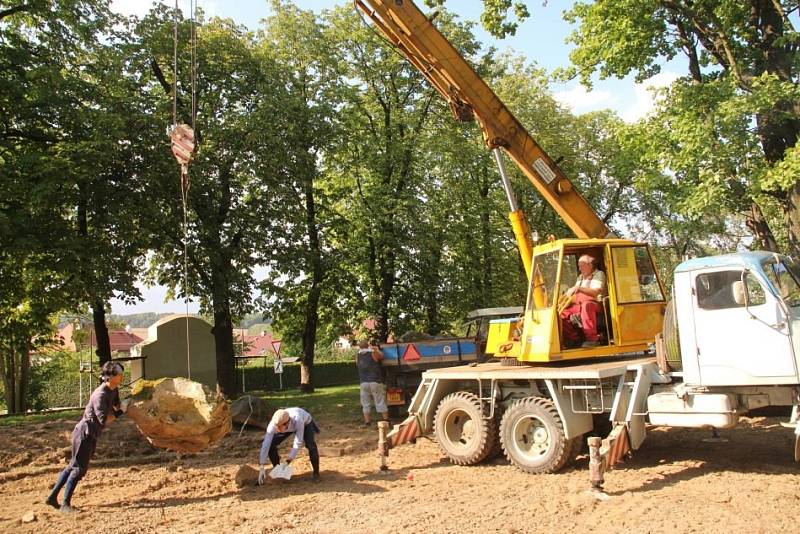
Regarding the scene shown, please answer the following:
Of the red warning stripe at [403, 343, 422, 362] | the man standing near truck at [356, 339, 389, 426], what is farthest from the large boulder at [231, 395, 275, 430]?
the red warning stripe at [403, 343, 422, 362]

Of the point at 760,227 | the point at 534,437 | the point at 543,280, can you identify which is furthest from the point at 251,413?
the point at 760,227

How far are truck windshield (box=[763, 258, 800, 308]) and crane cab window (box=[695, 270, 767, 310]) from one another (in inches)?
8.6

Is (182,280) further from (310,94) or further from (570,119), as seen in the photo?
(570,119)

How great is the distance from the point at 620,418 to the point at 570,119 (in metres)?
25.6

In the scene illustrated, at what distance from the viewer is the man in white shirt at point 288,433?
26.9 ft

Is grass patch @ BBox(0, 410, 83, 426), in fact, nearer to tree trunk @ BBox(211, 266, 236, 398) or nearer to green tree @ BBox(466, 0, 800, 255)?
tree trunk @ BBox(211, 266, 236, 398)

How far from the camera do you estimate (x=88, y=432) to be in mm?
7543

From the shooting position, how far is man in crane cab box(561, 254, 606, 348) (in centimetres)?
873

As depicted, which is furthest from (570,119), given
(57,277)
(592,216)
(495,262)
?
(57,277)

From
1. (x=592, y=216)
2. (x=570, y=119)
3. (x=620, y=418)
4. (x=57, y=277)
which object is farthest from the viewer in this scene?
(x=570, y=119)

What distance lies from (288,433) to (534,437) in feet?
11.1

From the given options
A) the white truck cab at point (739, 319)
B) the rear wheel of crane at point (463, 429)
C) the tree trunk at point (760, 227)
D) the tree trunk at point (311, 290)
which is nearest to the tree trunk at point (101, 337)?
the tree trunk at point (311, 290)

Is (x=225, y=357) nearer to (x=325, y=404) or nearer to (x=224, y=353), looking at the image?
(x=224, y=353)

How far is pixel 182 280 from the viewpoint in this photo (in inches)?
743
